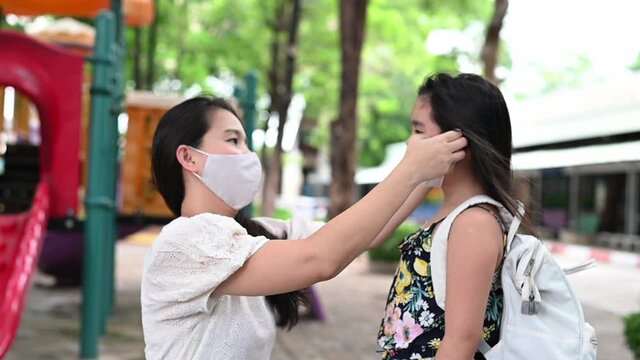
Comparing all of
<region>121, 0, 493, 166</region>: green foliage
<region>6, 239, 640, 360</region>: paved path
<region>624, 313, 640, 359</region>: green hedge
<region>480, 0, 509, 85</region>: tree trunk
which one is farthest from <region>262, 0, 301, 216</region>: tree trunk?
<region>624, 313, 640, 359</region>: green hedge

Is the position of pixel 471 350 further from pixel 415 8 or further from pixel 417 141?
pixel 415 8

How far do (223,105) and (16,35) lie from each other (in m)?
4.71

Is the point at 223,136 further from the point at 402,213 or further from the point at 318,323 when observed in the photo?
the point at 318,323

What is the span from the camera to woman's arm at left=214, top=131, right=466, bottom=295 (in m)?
1.68

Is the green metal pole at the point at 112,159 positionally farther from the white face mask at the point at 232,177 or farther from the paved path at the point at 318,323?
the white face mask at the point at 232,177

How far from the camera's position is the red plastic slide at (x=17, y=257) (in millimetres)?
4612

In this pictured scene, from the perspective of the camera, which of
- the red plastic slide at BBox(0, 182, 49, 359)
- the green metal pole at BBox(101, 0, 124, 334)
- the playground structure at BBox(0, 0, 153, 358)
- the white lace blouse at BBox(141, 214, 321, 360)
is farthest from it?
the green metal pole at BBox(101, 0, 124, 334)

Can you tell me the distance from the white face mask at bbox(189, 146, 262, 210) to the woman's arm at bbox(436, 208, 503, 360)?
56 cm

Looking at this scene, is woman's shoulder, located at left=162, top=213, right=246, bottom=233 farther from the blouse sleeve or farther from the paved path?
the paved path

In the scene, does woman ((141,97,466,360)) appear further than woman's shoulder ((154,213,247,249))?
No

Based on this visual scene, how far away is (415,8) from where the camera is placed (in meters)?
19.8

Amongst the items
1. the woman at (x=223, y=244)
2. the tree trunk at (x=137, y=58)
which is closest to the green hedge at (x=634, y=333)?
the woman at (x=223, y=244)

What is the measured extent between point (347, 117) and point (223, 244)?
35.1 feet

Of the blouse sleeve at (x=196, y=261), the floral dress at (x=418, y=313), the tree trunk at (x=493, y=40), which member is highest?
the tree trunk at (x=493, y=40)
